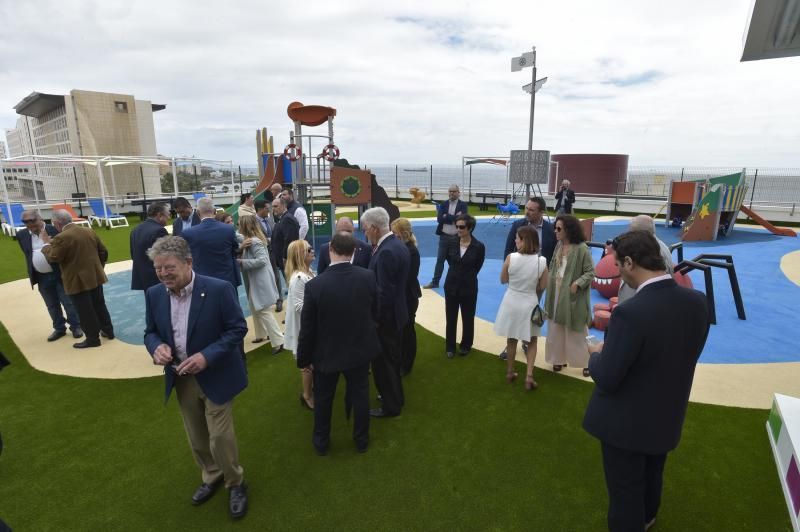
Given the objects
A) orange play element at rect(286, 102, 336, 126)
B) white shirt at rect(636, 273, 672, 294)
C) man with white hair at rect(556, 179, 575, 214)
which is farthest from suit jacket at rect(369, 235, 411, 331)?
man with white hair at rect(556, 179, 575, 214)

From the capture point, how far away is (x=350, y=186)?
12.0 m

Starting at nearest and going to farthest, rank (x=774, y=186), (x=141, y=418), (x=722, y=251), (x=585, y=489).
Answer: (x=585, y=489) < (x=141, y=418) < (x=722, y=251) < (x=774, y=186)

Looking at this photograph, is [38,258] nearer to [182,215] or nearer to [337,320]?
[182,215]

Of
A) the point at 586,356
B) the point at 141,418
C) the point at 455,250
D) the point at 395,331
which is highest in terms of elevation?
the point at 455,250

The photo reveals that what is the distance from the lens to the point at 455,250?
16.5 feet

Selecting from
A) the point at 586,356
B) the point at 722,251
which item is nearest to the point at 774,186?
the point at 722,251

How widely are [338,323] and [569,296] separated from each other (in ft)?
8.18

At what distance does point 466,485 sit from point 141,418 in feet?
10.3

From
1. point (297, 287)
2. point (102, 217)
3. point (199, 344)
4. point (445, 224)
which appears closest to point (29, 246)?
point (297, 287)

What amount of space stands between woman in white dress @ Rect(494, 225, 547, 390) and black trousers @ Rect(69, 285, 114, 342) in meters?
5.22

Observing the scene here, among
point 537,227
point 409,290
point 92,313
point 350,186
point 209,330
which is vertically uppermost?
point 350,186

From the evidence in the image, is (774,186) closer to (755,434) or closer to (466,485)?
(755,434)

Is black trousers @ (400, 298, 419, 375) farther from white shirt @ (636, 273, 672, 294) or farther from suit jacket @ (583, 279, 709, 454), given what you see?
white shirt @ (636, 273, 672, 294)

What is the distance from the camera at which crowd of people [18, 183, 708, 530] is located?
214cm
